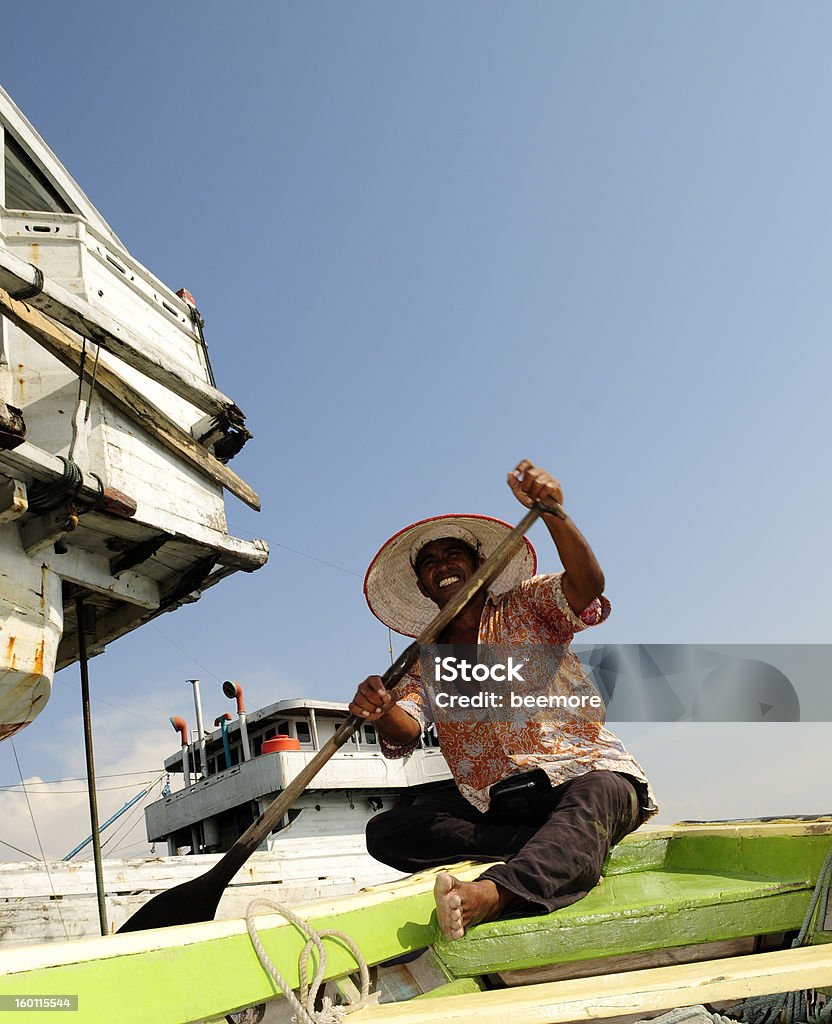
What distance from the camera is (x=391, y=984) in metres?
2.16

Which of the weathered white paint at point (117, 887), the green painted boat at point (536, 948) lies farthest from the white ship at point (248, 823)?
the green painted boat at point (536, 948)

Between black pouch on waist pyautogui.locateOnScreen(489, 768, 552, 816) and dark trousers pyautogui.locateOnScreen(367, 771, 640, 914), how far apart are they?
0.02 meters

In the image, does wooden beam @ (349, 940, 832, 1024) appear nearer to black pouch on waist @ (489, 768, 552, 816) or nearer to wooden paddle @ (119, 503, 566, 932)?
black pouch on waist @ (489, 768, 552, 816)

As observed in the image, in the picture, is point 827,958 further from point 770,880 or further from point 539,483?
point 539,483

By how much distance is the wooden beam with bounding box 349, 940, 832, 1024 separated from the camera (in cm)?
146

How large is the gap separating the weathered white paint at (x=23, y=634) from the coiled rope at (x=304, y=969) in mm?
4893

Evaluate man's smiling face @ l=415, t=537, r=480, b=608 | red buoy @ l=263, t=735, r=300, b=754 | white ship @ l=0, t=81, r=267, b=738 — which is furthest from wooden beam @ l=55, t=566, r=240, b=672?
red buoy @ l=263, t=735, r=300, b=754

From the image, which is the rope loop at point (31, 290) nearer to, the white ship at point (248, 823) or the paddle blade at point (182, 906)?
the paddle blade at point (182, 906)

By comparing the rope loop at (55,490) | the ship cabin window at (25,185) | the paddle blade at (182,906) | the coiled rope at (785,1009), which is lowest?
the coiled rope at (785,1009)

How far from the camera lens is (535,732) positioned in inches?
113

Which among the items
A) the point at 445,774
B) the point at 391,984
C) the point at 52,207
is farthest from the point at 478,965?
the point at 445,774

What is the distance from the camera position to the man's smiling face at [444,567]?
11.5ft

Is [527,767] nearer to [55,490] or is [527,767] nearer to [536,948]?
[536,948]

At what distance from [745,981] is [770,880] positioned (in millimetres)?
1259
